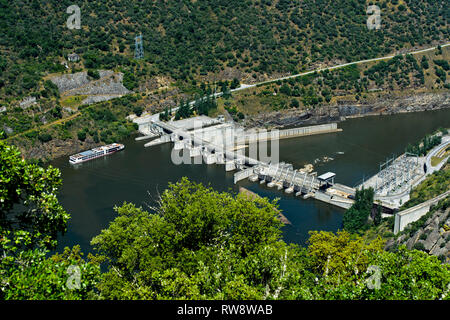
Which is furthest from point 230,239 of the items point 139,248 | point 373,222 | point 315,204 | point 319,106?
point 319,106

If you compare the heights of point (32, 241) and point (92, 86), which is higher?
point (32, 241)

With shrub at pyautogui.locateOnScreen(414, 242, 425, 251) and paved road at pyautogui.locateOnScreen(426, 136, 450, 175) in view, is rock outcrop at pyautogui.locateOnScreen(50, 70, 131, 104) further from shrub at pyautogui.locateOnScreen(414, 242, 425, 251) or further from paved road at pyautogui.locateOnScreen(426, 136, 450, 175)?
shrub at pyautogui.locateOnScreen(414, 242, 425, 251)

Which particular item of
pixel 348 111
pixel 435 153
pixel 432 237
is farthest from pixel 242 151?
pixel 432 237

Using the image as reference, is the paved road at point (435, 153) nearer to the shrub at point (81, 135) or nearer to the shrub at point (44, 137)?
the shrub at point (81, 135)

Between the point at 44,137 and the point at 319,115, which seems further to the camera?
the point at 319,115

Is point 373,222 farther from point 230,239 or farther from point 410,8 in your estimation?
point 410,8

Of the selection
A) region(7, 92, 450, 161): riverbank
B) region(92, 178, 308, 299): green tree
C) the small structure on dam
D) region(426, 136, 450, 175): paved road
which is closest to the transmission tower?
the small structure on dam

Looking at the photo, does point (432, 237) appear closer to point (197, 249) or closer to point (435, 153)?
point (197, 249)

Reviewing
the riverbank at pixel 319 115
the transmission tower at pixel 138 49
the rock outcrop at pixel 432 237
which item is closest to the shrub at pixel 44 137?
the riverbank at pixel 319 115
